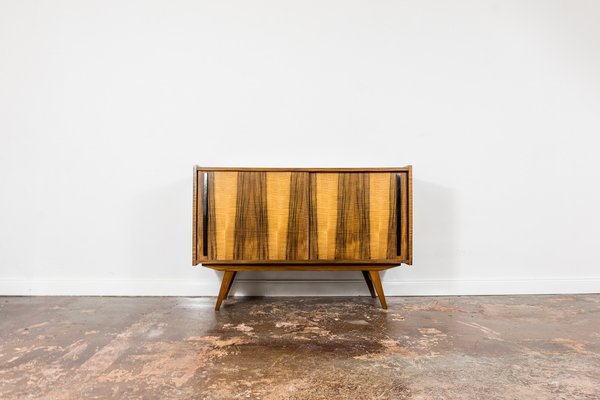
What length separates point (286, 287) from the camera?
2.40m

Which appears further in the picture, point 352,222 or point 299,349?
point 352,222

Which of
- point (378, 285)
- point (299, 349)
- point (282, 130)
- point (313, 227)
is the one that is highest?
point (282, 130)

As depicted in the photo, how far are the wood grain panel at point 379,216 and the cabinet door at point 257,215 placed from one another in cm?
36

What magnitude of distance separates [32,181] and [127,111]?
2.46 feet

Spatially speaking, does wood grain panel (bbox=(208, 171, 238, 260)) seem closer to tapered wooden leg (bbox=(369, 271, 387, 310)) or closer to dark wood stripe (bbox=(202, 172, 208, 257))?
dark wood stripe (bbox=(202, 172, 208, 257))

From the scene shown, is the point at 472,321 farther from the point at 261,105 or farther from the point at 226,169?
the point at 261,105

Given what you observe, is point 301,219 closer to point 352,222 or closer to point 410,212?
point 352,222

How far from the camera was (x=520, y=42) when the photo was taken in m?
2.50

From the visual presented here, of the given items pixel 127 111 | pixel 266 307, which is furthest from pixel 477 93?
pixel 127 111

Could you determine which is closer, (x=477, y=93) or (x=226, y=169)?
(x=226, y=169)

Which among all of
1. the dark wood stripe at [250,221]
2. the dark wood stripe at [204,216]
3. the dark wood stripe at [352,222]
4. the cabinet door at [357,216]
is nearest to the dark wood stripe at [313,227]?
the cabinet door at [357,216]

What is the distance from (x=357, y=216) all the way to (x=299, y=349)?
820 millimetres

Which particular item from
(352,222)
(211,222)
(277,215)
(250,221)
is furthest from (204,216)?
(352,222)

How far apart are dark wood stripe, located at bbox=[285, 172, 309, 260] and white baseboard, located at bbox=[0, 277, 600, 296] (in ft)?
1.48
